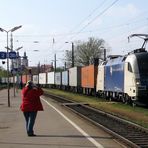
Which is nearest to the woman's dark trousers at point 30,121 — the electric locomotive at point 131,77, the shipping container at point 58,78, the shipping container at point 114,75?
the electric locomotive at point 131,77

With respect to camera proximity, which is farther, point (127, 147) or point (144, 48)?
point (144, 48)

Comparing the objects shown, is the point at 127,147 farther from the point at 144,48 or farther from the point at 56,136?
the point at 144,48

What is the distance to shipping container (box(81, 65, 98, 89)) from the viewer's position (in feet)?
169

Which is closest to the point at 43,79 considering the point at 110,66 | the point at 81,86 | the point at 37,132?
the point at 81,86

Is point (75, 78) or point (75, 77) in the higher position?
point (75, 77)

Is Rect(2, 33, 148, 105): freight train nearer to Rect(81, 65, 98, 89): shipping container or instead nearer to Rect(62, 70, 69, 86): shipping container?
Rect(81, 65, 98, 89): shipping container

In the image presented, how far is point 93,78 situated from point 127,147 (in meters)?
38.2

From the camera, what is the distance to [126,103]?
1357 inches

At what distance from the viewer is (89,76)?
54438mm

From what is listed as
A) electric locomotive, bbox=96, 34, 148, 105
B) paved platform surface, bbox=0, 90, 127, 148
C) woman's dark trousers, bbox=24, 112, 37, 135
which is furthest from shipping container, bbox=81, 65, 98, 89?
→ woman's dark trousers, bbox=24, 112, 37, 135

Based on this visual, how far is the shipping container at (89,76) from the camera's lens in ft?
169

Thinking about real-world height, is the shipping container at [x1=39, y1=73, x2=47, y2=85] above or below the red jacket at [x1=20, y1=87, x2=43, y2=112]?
above

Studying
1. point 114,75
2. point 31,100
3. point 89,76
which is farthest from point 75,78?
point 31,100

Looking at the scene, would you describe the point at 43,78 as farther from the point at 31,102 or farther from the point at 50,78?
the point at 31,102
